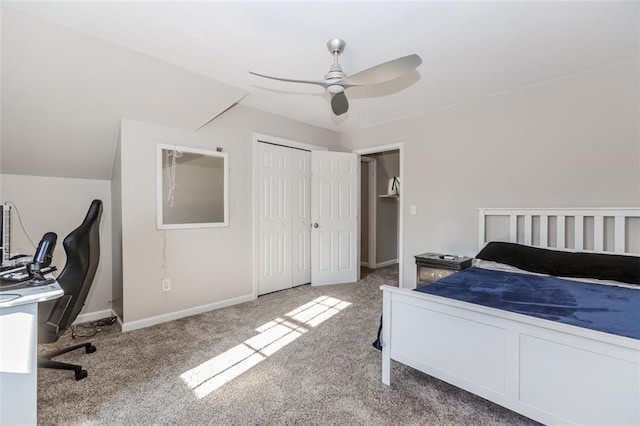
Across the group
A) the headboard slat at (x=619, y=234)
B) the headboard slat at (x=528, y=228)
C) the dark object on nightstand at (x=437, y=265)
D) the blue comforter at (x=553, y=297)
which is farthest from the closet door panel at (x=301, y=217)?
the headboard slat at (x=619, y=234)

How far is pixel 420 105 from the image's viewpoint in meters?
3.51

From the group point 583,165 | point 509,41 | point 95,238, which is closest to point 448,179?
point 583,165

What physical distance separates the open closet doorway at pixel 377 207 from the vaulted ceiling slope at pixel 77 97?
3.25 m

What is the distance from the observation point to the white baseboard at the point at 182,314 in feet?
9.08

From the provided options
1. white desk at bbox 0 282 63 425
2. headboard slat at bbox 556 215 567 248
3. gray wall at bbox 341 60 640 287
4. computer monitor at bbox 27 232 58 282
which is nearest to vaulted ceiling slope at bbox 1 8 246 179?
computer monitor at bbox 27 232 58 282

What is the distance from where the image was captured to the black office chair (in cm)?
186

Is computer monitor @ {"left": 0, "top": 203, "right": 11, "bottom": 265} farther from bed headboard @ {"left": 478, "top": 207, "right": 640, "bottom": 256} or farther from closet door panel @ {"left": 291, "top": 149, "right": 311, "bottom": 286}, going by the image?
bed headboard @ {"left": 478, "top": 207, "right": 640, "bottom": 256}

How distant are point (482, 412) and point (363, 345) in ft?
3.16

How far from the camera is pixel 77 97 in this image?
235 centimetres

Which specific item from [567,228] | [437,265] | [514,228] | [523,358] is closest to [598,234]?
[567,228]

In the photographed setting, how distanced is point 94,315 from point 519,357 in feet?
12.2

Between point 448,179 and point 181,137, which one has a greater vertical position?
Answer: point 181,137

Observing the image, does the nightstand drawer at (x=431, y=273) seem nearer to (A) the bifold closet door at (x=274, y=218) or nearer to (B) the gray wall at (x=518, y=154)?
(B) the gray wall at (x=518, y=154)

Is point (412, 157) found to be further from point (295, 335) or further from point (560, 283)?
point (295, 335)
